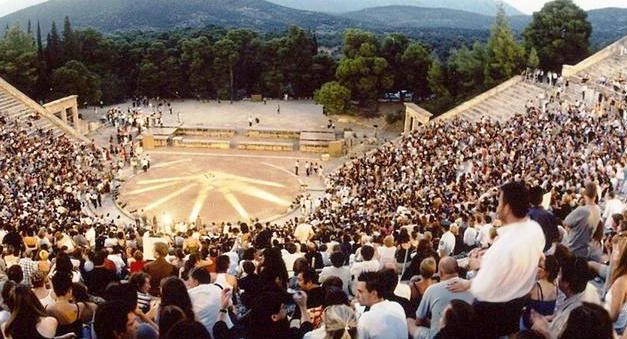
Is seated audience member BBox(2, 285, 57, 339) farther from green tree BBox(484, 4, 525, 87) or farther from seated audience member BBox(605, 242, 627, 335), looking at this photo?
green tree BBox(484, 4, 525, 87)

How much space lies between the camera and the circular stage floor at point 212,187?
29.5 metres

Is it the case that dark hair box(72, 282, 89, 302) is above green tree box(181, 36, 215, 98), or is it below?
above

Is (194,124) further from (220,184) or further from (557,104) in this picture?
(557,104)

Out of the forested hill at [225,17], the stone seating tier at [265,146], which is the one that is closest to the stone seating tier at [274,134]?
the stone seating tier at [265,146]

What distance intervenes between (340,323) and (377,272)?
1.37 meters

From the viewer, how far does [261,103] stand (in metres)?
57.4

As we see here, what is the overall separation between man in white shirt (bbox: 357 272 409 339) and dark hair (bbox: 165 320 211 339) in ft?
5.13

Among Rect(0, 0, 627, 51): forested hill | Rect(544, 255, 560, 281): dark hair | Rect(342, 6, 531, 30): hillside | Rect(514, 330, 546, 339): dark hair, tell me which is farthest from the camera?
Rect(342, 6, 531, 30): hillside

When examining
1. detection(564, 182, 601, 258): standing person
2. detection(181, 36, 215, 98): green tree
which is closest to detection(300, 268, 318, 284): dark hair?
detection(564, 182, 601, 258): standing person

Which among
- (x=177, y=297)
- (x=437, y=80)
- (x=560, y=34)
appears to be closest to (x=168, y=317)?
(x=177, y=297)

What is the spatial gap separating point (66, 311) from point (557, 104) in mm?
31554

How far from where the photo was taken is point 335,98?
47.9 meters

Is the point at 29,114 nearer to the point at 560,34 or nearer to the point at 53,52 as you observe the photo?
the point at 53,52

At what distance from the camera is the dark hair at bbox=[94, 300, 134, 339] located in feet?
17.8
